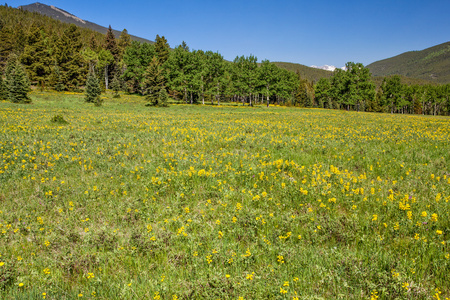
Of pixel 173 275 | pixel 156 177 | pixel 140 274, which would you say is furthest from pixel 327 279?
pixel 156 177

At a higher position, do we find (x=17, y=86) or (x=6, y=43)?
(x=6, y=43)

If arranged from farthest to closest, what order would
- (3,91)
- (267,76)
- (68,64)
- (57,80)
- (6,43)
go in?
(6,43), (68,64), (267,76), (57,80), (3,91)

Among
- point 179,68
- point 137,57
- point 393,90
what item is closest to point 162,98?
point 179,68

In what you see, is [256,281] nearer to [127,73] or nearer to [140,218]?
[140,218]

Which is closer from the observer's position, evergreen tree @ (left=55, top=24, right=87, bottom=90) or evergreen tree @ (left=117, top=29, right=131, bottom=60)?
evergreen tree @ (left=55, top=24, right=87, bottom=90)

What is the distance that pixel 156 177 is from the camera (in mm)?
6258

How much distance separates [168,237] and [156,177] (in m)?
2.69

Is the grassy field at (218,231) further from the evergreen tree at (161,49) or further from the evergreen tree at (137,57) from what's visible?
the evergreen tree at (161,49)

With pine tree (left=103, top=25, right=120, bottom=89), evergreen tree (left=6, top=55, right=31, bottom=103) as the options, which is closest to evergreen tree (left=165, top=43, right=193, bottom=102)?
evergreen tree (left=6, top=55, right=31, bottom=103)

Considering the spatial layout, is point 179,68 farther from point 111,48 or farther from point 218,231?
point 218,231

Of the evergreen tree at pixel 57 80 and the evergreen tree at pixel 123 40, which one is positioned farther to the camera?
the evergreen tree at pixel 123 40

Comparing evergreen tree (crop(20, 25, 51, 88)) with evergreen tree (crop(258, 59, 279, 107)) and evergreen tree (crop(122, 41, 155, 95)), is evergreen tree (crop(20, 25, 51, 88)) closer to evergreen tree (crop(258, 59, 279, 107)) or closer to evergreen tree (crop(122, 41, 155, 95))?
evergreen tree (crop(122, 41, 155, 95))

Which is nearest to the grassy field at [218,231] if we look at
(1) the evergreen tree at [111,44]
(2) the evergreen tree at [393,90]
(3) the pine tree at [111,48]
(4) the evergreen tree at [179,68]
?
(4) the evergreen tree at [179,68]

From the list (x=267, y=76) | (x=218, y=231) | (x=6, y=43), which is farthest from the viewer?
(x=6, y=43)
